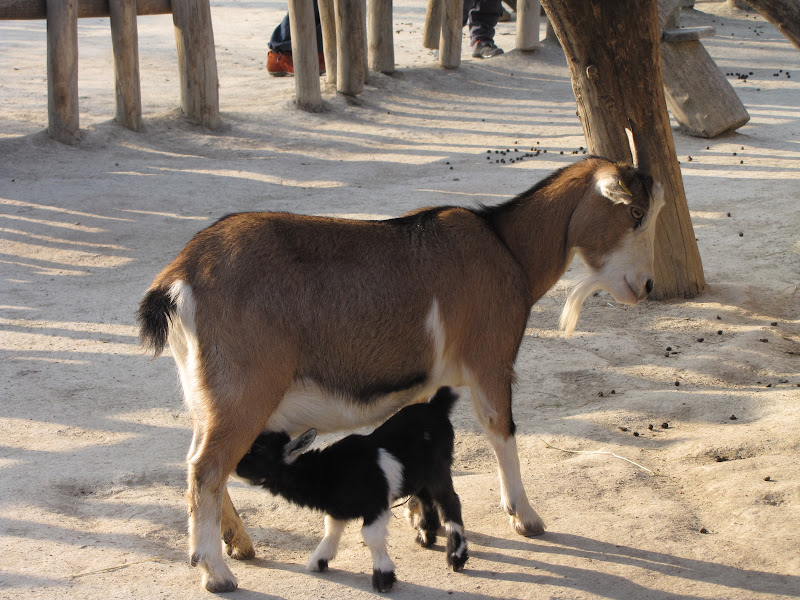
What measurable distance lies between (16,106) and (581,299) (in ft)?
29.6

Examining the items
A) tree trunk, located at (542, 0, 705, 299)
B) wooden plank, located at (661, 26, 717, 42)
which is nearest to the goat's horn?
tree trunk, located at (542, 0, 705, 299)

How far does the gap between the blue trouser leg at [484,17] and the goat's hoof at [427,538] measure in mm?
12373

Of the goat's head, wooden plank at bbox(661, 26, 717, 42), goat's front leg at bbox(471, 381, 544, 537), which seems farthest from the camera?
wooden plank at bbox(661, 26, 717, 42)

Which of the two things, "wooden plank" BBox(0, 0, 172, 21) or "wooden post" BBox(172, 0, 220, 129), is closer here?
"wooden plank" BBox(0, 0, 172, 21)

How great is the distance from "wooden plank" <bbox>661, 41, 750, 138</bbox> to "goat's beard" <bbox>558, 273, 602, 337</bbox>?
6698 mm

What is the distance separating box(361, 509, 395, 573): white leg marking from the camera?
3408 millimetres

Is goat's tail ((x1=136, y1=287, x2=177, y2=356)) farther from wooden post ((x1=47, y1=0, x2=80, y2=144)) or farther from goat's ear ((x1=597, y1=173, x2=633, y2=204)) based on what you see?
wooden post ((x1=47, y1=0, x2=80, y2=144))

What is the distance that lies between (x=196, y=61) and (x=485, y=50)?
624 centimetres

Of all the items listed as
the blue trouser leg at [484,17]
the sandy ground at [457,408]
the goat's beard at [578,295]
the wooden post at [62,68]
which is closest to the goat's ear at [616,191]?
the goat's beard at [578,295]

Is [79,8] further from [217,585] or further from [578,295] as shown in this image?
[217,585]

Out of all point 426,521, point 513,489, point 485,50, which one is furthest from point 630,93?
point 485,50

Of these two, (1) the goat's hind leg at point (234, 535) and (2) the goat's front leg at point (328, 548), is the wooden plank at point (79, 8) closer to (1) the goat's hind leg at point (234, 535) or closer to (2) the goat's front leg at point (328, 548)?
(1) the goat's hind leg at point (234, 535)

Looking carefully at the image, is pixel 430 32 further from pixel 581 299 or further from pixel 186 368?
pixel 186 368

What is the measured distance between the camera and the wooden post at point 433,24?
14.7 meters
